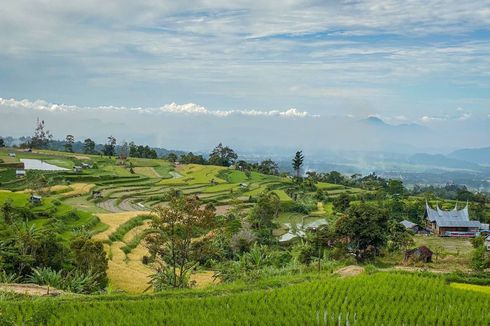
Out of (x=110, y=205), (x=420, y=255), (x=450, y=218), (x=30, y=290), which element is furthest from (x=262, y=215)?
(x=30, y=290)

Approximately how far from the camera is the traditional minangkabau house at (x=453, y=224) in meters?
44.8

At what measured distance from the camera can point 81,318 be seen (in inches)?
404

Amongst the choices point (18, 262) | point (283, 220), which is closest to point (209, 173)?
point (283, 220)

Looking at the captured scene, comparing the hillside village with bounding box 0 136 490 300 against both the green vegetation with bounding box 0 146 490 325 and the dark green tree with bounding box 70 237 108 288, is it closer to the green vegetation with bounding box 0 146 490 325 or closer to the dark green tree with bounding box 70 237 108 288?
the green vegetation with bounding box 0 146 490 325

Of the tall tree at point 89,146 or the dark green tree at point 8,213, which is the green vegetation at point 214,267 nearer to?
the dark green tree at point 8,213

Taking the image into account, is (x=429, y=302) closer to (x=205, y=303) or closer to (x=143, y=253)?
(x=205, y=303)

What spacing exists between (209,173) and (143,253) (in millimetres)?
40146

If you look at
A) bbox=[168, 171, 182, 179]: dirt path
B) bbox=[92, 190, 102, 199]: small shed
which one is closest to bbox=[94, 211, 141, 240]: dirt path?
bbox=[92, 190, 102, 199]: small shed

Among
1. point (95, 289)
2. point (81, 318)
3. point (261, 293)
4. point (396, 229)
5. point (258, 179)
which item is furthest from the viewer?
point (258, 179)

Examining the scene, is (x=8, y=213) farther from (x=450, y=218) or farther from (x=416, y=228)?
(x=450, y=218)

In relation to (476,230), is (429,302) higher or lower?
higher

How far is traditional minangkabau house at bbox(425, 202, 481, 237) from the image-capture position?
44812 mm

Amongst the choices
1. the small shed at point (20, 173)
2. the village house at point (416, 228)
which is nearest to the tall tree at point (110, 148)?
the small shed at point (20, 173)

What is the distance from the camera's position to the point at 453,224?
4491 cm
